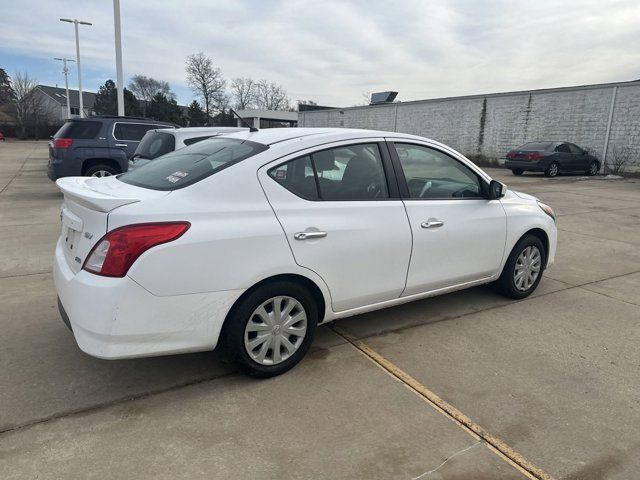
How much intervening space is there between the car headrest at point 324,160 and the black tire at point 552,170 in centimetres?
1818

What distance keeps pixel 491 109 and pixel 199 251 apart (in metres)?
27.3

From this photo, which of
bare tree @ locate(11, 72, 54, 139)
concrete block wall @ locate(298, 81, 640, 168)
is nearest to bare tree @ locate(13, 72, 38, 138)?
bare tree @ locate(11, 72, 54, 139)

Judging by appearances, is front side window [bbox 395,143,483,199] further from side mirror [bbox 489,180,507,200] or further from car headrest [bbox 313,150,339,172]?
car headrest [bbox 313,150,339,172]

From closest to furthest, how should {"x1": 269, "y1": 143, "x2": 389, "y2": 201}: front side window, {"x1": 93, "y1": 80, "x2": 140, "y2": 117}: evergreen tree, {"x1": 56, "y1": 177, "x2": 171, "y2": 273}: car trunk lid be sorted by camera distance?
{"x1": 56, "y1": 177, "x2": 171, "y2": 273}: car trunk lid < {"x1": 269, "y1": 143, "x2": 389, "y2": 201}: front side window < {"x1": 93, "y1": 80, "x2": 140, "y2": 117}: evergreen tree

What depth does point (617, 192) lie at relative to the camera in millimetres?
14562

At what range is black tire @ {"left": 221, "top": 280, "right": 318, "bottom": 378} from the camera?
2891 mm

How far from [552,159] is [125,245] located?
64.6 feet

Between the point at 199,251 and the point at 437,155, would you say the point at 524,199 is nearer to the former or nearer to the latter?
the point at 437,155

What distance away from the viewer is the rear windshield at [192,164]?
3.03m

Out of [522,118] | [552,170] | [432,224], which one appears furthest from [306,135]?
[522,118]

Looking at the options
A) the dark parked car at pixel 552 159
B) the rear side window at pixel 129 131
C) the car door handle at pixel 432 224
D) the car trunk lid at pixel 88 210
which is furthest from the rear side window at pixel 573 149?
the car trunk lid at pixel 88 210

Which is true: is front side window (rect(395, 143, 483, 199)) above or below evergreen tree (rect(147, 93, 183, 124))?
below

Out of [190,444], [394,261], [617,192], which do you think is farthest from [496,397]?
[617,192]

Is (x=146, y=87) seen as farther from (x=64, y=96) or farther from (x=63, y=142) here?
(x=63, y=142)
